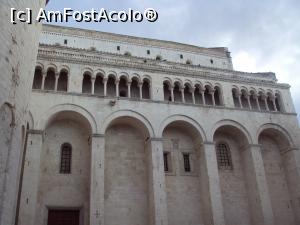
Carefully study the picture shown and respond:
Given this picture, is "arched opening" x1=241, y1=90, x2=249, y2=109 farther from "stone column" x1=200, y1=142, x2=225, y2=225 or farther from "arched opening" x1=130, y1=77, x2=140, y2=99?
"arched opening" x1=130, y1=77, x2=140, y2=99

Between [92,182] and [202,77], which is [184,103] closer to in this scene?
[202,77]

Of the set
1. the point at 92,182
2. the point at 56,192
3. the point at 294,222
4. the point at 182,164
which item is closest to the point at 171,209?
the point at 182,164

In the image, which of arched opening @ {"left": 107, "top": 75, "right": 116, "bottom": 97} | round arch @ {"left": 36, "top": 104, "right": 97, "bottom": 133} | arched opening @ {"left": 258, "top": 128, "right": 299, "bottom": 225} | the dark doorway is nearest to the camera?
the dark doorway

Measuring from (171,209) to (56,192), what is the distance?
5.99 m

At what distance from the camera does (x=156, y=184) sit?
15953mm

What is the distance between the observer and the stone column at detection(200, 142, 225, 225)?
1620 cm

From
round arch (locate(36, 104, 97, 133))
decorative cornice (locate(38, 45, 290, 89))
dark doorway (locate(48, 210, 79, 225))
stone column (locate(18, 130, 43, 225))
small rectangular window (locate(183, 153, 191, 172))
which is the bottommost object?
dark doorway (locate(48, 210, 79, 225))

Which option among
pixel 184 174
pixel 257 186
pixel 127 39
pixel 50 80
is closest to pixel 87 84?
pixel 50 80

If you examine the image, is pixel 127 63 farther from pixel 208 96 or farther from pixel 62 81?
pixel 208 96

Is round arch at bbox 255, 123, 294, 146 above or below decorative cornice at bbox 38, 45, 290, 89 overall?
below

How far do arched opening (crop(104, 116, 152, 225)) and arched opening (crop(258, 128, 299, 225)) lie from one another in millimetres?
7856

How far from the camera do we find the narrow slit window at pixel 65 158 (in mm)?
16219

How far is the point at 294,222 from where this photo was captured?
18.5 metres

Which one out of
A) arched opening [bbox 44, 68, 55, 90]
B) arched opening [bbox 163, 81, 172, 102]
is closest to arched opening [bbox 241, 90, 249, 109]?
arched opening [bbox 163, 81, 172, 102]
